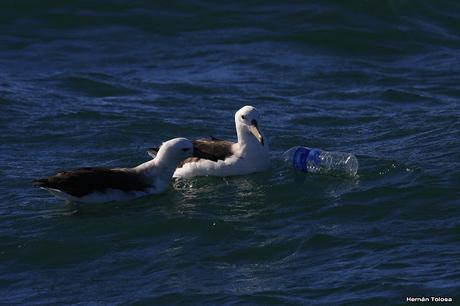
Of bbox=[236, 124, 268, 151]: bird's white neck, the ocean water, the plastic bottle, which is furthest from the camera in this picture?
bbox=[236, 124, 268, 151]: bird's white neck

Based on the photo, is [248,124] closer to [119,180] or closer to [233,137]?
[119,180]

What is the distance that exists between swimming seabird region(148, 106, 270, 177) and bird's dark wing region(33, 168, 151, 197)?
1058 mm

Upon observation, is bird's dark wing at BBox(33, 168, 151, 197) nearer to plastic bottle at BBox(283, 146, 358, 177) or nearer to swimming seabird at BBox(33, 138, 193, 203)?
swimming seabird at BBox(33, 138, 193, 203)

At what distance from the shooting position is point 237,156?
17.1 meters

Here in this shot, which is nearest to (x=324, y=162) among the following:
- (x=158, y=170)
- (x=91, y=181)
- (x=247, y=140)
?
(x=247, y=140)

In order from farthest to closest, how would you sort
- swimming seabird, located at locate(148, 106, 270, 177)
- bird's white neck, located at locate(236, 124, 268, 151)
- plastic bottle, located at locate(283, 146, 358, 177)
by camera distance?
bird's white neck, located at locate(236, 124, 268, 151)
swimming seabird, located at locate(148, 106, 270, 177)
plastic bottle, located at locate(283, 146, 358, 177)

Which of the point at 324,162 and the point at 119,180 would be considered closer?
the point at 119,180

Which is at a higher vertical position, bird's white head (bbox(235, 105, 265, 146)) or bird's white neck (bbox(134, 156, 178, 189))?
bird's white head (bbox(235, 105, 265, 146))

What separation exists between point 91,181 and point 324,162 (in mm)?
3260

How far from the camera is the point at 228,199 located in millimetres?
16031

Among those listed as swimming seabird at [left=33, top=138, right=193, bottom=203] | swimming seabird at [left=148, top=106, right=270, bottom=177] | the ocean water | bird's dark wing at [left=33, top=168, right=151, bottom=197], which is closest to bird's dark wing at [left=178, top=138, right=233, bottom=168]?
swimming seabird at [left=148, top=106, right=270, bottom=177]

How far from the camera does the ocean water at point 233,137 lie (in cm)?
1316

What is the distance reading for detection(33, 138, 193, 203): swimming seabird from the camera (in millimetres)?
15500

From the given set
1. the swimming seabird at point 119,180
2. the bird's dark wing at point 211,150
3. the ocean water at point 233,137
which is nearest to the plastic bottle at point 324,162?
the ocean water at point 233,137
